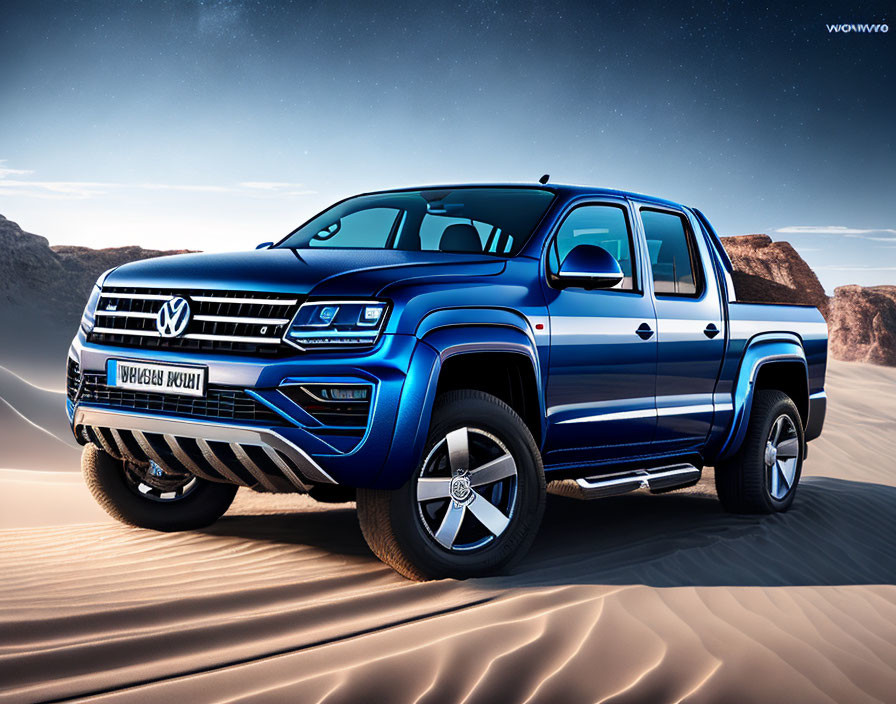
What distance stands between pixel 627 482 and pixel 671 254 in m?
1.76

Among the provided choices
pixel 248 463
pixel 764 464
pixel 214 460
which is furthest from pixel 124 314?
pixel 764 464

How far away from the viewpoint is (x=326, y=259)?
4809mm

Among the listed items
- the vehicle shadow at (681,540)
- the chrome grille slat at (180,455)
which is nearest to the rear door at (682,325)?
the vehicle shadow at (681,540)

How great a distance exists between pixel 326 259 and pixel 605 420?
1.77m

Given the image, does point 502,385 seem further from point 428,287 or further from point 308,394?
point 308,394

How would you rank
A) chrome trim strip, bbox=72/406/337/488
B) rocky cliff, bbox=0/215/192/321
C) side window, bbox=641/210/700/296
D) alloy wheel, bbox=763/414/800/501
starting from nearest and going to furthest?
1. chrome trim strip, bbox=72/406/337/488
2. side window, bbox=641/210/700/296
3. alloy wheel, bbox=763/414/800/501
4. rocky cliff, bbox=0/215/192/321

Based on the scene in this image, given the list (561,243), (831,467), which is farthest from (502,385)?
(831,467)

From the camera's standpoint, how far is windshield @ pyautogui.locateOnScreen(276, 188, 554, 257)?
5463 mm

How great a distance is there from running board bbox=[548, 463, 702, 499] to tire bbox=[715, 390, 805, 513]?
3.41 ft

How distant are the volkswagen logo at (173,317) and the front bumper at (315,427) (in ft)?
0.62

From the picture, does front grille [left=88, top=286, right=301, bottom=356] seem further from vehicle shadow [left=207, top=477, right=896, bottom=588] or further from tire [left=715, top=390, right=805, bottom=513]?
tire [left=715, top=390, right=805, bottom=513]

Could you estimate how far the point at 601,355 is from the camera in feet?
17.8

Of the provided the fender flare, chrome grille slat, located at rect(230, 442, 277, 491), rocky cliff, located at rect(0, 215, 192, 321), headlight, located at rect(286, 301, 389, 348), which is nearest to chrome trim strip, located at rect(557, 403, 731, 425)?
the fender flare

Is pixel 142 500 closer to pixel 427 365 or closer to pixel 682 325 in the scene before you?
pixel 427 365
